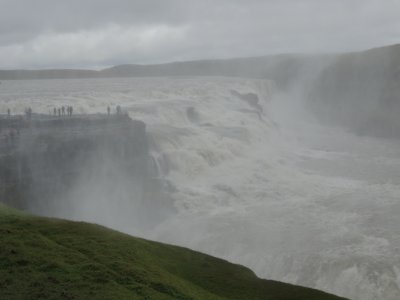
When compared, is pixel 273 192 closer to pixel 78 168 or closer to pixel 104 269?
pixel 78 168

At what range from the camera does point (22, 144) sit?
24141 mm

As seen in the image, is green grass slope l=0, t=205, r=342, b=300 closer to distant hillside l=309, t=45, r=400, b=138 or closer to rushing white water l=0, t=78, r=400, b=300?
rushing white water l=0, t=78, r=400, b=300

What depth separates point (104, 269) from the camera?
1068 cm

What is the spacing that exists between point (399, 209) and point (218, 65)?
9300 cm

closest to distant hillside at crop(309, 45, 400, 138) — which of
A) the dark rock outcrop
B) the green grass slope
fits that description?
the dark rock outcrop

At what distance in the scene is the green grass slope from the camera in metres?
9.88

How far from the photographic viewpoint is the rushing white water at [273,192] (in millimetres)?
18875

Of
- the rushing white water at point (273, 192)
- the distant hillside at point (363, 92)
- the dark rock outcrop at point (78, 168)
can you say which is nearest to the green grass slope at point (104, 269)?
the rushing white water at point (273, 192)

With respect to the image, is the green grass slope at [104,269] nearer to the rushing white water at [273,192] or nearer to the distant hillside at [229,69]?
the rushing white water at [273,192]

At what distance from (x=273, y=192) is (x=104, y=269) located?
62.6ft

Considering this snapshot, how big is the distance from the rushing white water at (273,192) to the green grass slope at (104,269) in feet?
19.0

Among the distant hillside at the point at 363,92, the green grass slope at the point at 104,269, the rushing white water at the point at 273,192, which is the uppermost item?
the distant hillside at the point at 363,92

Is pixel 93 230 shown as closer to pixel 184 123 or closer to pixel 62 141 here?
pixel 62 141

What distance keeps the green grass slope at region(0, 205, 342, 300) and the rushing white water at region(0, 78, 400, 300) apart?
19.0 ft
